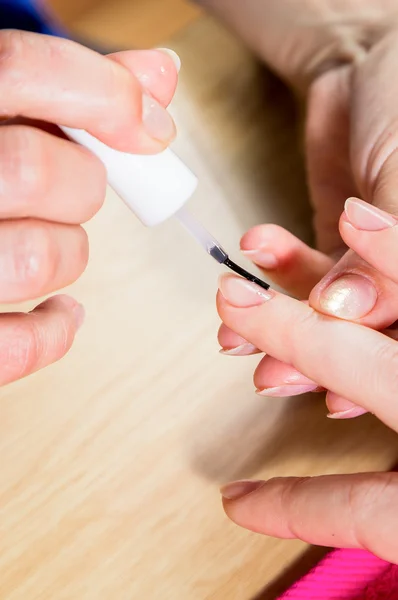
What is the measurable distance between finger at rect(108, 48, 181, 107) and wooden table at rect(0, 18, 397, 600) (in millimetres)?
189

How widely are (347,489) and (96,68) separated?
268mm

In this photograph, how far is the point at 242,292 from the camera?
36cm

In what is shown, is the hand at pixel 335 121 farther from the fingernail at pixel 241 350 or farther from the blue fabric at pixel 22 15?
the blue fabric at pixel 22 15

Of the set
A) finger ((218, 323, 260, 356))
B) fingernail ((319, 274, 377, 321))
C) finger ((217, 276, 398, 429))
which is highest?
fingernail ((319, 274, 377, 321))

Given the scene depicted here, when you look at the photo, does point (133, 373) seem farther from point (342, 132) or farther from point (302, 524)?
point (342, 132)

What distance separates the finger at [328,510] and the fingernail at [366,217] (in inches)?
5.7

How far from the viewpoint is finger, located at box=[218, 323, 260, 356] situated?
0.42 metres

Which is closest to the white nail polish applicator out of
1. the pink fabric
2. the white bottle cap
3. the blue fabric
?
the white bottle cap

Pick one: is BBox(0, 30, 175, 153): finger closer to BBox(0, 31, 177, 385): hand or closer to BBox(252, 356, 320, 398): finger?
BBox(0, 31, 177, 385): hand

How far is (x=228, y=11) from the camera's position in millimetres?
616

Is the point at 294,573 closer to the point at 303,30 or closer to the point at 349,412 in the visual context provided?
the point at 349,412

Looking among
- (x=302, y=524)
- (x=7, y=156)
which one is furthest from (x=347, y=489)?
(x=7, y=156)

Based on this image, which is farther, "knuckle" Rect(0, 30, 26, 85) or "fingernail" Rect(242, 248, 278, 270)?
"fingernail" Rect(242, 248, 278, 270)

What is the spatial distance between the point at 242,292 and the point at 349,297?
2.5 inches
